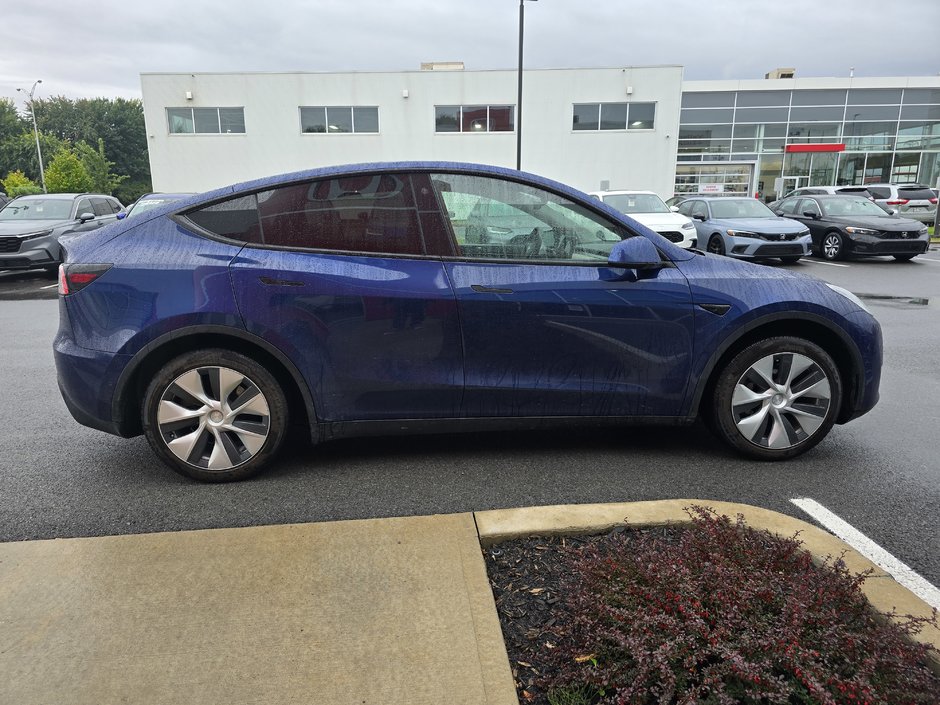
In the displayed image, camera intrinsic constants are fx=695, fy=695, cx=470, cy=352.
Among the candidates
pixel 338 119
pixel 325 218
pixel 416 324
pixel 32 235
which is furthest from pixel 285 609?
pixel 338 119

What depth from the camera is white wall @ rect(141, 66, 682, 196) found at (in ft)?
94.3

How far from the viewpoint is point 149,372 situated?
3.61m

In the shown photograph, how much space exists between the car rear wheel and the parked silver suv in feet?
29.2

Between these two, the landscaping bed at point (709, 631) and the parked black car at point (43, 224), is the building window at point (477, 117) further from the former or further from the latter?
the landscaping bed at point (709, 631)

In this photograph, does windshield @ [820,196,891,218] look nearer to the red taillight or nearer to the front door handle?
the front door handle

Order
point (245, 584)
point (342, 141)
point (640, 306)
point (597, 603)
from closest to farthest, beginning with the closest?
point (597, 603) → point (245, 584) → point (640, 306) → point (342, 141)

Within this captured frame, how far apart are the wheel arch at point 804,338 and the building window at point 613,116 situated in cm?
2702

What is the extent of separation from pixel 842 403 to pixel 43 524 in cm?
427

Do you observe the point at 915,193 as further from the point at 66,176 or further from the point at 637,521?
the point at 66,176

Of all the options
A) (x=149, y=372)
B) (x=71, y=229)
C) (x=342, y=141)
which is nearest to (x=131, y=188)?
(x=342, y=141)

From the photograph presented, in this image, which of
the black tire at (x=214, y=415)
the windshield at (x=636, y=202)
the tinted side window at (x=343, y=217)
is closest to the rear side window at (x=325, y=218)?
the tinted side window at (x=343, y=217)

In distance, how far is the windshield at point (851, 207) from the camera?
16.7m

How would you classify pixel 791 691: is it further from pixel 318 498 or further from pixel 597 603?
pixel 318 498

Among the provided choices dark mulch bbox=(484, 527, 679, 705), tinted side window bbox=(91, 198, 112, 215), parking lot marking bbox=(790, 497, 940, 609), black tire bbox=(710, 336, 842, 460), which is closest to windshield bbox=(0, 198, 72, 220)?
tinted side window bbox=(91, 198, 112, 215)
